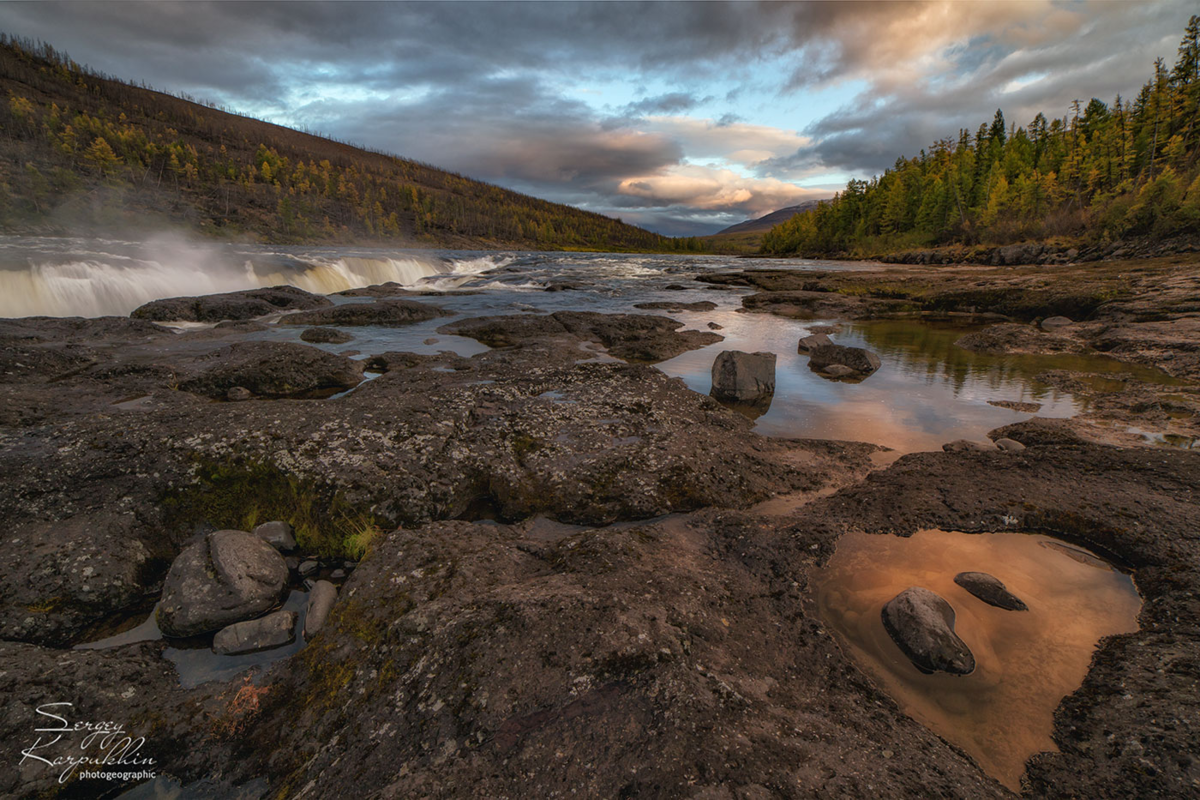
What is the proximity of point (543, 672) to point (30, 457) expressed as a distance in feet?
21.6

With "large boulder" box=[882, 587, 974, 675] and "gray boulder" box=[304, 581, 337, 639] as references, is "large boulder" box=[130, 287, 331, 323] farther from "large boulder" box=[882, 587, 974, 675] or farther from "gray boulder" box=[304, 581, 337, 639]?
"large boulder" box=[882, 587, 974, 675]

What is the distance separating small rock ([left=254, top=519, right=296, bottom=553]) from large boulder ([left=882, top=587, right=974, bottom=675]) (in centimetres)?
599

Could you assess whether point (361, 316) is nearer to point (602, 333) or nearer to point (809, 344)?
point (602, 333)

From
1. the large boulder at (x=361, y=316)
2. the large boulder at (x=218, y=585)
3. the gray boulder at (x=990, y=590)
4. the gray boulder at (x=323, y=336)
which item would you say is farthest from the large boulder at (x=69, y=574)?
the large boulder at (x=361, y=316)

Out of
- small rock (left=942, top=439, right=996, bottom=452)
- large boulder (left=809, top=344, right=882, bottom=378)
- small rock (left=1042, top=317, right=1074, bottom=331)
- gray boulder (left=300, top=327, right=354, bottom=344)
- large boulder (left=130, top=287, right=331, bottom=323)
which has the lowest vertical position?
small rock (left=942, top=439, right=996, bottom=452)

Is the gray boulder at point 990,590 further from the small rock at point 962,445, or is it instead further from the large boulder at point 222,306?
the large boulder at point 222,306

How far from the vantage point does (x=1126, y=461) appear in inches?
222

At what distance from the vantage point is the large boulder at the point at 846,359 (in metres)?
12.8

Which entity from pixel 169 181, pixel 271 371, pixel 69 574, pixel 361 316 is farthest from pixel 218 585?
pixel 169 181

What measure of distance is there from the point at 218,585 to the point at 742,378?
955 cm

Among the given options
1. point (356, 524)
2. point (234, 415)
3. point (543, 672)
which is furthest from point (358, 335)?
point (543, 672)

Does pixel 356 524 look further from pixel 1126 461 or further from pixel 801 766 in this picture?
pixel 1126 461

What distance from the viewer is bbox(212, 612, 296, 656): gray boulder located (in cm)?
371

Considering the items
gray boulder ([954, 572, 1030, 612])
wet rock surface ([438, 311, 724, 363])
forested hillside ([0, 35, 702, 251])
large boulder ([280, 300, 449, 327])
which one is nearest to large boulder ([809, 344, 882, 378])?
wet rock surface ([438, 311, 724, 363])
